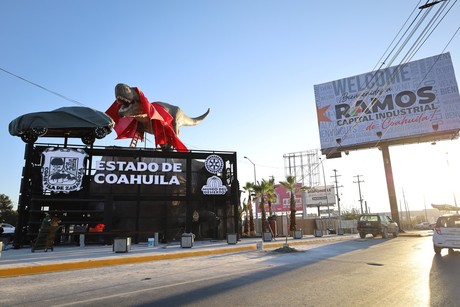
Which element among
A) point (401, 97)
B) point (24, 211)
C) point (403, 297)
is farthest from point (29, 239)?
point (401, 97)

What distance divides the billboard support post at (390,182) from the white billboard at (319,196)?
64.2 feet

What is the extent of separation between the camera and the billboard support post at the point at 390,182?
3272 cm

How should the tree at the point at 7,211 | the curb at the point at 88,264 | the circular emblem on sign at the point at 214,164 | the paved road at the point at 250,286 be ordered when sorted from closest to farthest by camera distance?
the paved road at the point at 250,286 < the curb at the point at 88,264 < the circular emblem on sign at the point at 214,164 < the tree at the point at 7,211

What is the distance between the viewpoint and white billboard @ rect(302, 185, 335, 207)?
177ft

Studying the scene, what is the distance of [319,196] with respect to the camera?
181 feet

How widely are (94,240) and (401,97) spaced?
32.7 metres

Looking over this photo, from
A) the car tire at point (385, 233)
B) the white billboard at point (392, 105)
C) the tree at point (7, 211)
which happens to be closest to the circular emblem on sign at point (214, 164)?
the car tire at point (385, 233)

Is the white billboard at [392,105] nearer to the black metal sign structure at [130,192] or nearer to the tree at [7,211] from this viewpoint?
the black metal sign structure at [130,192]

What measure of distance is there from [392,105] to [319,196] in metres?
24.2

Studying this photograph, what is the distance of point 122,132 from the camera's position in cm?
2484

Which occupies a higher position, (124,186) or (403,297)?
(124,186)

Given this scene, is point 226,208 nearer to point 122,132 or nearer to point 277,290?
point 122,132

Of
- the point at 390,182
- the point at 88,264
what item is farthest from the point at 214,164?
the point at 390,182

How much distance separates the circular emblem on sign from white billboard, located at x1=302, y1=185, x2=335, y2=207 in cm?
3381
